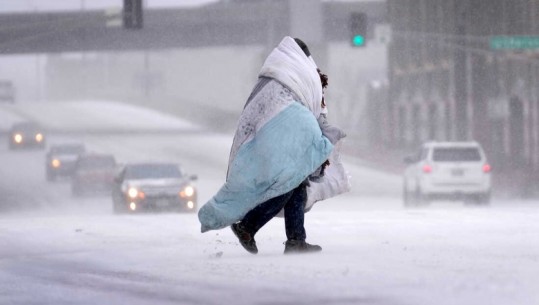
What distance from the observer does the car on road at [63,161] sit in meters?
58.7

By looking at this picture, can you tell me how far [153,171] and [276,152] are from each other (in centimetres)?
2542

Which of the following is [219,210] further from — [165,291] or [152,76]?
[152,76]

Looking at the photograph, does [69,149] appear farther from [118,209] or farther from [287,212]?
[287,212]

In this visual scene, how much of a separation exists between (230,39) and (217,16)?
10237mm

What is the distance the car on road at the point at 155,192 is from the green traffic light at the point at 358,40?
1619 centimetres

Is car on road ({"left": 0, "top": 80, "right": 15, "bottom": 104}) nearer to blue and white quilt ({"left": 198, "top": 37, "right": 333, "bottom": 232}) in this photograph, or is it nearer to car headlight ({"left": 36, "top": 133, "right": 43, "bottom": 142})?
car headlight ({"left": 36, "top": 133, "right": 43, "bottom": 142})

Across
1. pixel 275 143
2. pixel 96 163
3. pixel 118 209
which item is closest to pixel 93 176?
pixel 96 163

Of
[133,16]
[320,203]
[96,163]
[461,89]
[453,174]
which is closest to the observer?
[453,174]

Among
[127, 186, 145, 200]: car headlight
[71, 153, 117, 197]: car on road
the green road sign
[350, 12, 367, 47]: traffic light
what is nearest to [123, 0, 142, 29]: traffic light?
[127, 186, 145, 200]: car headlight

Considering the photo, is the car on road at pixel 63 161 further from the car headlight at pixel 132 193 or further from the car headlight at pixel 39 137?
the car headlight at pixel 132 193

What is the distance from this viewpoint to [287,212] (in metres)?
10.1

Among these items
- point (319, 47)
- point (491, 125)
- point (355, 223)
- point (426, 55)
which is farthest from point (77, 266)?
point (319, 47)

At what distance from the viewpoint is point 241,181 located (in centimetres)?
981

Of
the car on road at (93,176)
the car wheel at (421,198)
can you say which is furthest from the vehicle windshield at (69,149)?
the car wheel at (421,198)
